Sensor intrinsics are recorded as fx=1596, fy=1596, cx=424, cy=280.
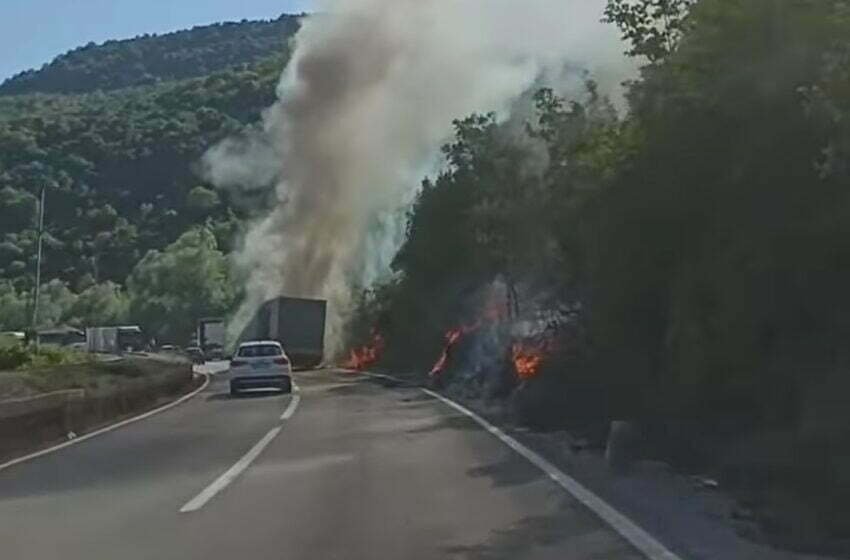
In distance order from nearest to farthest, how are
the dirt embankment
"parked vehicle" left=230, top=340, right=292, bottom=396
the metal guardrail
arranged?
the metal guardrail, the dirt embankment, "parked vehicle" left=230, top=340, right=292, bottom=396

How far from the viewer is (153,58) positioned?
14738cm

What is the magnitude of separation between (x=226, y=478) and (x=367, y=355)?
204 feet

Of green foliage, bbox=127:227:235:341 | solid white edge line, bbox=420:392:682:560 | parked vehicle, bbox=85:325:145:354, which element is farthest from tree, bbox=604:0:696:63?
green foliage, bbox=127:227:235:341

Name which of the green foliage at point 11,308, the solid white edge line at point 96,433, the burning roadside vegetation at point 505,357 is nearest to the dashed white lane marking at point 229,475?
the solid white edge line at point 96,433

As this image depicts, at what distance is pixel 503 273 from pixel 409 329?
1761cm

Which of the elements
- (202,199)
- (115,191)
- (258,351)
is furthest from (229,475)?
(202,199)

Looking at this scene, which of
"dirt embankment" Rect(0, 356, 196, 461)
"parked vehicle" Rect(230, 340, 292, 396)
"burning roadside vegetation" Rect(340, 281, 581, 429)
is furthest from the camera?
"parked vehicle" Rect(230, 340, 292, 396)

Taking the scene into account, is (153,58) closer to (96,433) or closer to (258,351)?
(258,351)

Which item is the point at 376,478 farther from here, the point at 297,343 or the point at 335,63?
the point at 297,343

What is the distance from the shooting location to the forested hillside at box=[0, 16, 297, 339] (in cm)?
10862

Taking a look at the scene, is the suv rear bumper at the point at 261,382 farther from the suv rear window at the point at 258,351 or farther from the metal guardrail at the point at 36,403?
the metal guardrail at the point at 36,403

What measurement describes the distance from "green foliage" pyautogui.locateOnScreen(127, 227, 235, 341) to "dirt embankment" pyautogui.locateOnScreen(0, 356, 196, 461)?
6182cm

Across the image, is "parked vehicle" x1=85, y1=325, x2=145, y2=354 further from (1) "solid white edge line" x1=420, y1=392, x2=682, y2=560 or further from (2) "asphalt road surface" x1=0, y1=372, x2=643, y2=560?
(1) "solid white edge line" x1=420, y1=392, x2=682, y2=560

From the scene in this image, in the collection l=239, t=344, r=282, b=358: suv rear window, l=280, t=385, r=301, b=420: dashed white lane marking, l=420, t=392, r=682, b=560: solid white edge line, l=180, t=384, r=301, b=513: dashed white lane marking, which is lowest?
l=280, t=385, r=301, b=420: dashed white lane marking
